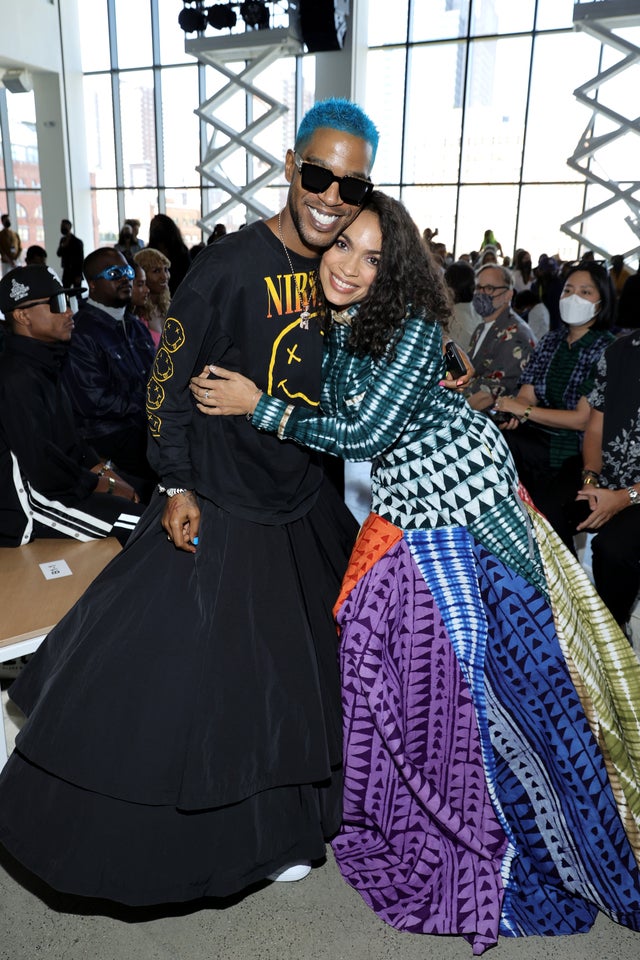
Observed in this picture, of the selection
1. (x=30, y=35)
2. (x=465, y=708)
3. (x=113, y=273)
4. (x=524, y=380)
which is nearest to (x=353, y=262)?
(x=465, y=708)

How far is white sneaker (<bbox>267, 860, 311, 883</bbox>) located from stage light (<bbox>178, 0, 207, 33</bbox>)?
13.9 metres

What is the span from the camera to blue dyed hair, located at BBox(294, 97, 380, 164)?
1662mm

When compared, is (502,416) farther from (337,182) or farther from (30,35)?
(30,35)

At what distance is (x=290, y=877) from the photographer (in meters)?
1.96

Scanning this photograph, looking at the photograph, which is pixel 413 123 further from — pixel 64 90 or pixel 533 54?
pixel 64 90

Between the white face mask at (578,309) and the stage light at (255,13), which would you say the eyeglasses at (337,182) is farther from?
the stage light at (255,13)

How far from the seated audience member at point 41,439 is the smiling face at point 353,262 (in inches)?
57.7

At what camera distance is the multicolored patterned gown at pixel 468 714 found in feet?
5.95

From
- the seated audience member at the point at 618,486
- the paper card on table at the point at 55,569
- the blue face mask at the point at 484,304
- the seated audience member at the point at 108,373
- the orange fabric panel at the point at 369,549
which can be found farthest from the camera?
the blue face mask at the point at 484,304

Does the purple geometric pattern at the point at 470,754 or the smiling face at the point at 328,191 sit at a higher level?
the smiling face at the point at 328,191

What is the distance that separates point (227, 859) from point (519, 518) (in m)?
1.03

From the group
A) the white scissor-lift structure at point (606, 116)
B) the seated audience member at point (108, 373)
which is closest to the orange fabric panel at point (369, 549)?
the seated audience member at point (108, 373)

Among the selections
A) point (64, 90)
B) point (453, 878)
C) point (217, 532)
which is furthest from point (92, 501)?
point (64, 90)

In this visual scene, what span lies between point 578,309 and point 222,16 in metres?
11.5
